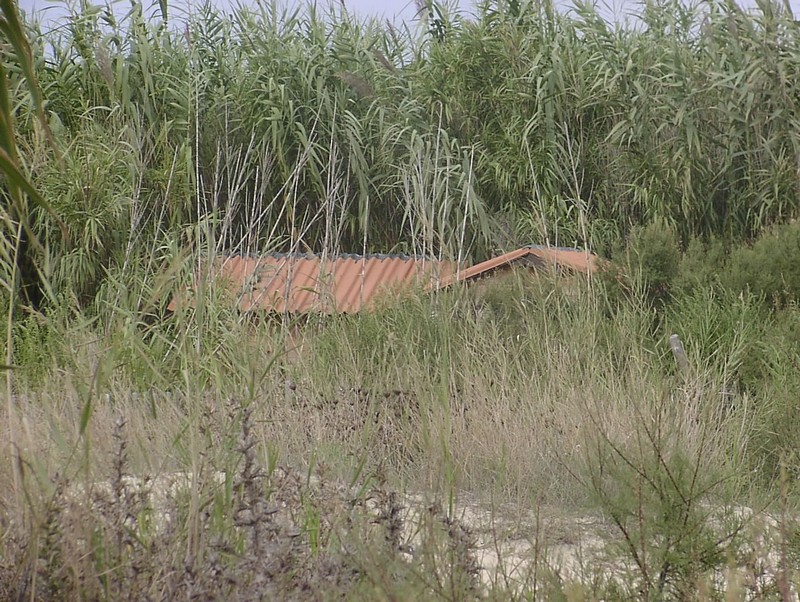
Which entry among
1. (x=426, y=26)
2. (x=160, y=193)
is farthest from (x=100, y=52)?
(x=426, y=26)

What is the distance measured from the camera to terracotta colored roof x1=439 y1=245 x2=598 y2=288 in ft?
16.6

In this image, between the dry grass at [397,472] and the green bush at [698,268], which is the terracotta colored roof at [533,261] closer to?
the dry grass at [397,472]

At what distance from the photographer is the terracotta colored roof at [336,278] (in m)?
4.89

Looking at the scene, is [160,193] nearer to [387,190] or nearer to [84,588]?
[387,190]

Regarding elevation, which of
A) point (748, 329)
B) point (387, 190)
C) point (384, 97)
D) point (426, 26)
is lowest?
point (748, 329)

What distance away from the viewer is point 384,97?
7211 millimetres

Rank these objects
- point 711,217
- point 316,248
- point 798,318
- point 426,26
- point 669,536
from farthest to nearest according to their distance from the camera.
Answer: point 426,26
point 316,248
point 711,217
point 798,318
point 669,536

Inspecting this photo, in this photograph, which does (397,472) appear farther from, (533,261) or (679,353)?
(533,261)

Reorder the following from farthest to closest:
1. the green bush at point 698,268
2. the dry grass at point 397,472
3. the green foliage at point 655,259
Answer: the green foliage at point 655,259 → the green bush at point 698,268 → the dry grass at point 397,472

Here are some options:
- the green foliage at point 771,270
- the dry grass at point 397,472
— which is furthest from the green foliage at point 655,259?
the dry grass at point 397,472

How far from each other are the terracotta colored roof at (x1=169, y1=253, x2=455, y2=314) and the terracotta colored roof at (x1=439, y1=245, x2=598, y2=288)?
147 millimetres

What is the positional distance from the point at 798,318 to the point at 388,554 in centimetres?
336

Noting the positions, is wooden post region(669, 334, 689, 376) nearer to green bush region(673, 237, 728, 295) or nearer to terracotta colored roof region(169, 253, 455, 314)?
green bush region(673, 237, 728, 295)

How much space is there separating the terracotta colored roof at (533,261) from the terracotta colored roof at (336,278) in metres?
0.15
